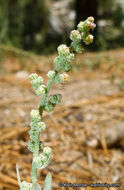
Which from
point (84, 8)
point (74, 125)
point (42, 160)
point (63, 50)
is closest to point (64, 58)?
point (63, 50)

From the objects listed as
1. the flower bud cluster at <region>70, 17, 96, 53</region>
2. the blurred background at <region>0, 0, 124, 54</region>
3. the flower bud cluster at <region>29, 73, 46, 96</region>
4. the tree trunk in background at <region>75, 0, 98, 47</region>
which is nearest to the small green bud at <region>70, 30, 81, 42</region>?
the flower bud cluster at <region>70, 17, 96, 53</region>

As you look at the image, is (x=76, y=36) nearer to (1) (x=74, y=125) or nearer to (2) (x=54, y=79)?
(2) (x=54, y=79)

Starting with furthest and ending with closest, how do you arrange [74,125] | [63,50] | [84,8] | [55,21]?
[55,21]
[84,8]
[74,125]
[63,50]

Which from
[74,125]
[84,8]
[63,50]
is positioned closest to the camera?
[63,50]

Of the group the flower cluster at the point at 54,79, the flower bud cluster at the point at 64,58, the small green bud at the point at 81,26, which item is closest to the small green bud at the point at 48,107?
the flower cluster at the point at 54,79

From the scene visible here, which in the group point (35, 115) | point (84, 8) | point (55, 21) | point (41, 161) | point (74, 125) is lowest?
point (41, 161)

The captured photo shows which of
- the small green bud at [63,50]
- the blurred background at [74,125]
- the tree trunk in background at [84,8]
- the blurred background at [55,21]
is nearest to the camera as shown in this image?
the small green bud at [63,50]

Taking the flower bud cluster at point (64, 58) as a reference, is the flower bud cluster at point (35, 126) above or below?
below

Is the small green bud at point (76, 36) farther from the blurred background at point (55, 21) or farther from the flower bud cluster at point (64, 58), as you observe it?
the blurred background at point (55, 21)

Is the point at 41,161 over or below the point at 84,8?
below

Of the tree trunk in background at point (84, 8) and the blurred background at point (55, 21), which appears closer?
the blurred background at point (55, 21)
